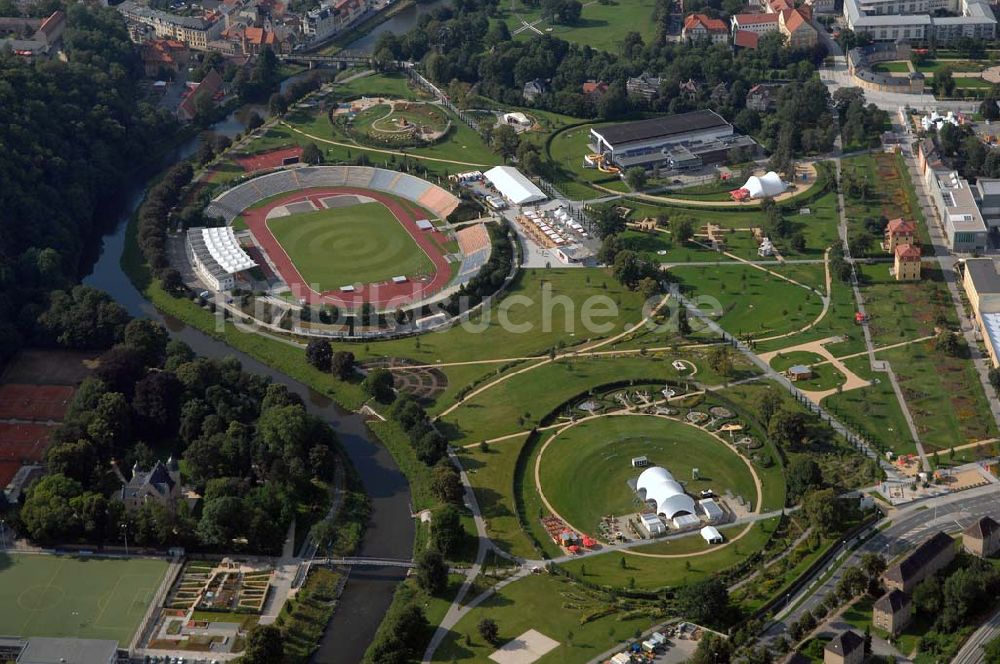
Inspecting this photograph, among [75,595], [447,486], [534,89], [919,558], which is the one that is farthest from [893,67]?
[75,595]

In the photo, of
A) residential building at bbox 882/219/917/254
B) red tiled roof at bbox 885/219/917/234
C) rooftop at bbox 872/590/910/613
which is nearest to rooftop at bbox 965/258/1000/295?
residential building at bbox 882/219/917/254

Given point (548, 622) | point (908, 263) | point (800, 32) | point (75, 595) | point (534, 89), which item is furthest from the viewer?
point (800, 32)

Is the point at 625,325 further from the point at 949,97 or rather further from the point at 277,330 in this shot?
the point at 949,97

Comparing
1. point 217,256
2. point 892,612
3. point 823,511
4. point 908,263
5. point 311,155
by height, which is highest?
point 311,155

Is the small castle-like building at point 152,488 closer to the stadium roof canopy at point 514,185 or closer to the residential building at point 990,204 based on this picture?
the stadium roof canopy at point 514,185

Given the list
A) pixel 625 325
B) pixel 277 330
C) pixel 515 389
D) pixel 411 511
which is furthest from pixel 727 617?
pixel 277 330

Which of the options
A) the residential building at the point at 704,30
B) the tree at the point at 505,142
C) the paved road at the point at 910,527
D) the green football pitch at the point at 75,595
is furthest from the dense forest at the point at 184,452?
the residential building at the point at 704,30

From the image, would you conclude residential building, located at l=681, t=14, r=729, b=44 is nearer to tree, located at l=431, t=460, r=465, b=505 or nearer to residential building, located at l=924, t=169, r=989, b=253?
residential building, located at l=924, t=169, r=989, b=253

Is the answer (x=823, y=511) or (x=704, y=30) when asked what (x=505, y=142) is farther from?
(x=823, y=511)
